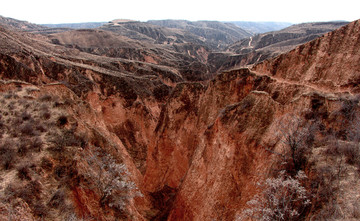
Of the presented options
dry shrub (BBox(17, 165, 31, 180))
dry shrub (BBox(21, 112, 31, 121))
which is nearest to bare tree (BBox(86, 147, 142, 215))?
dry shrub (BBox(17, 165, 31, 180))

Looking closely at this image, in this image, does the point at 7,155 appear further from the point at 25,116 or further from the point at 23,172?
the point at 25,116

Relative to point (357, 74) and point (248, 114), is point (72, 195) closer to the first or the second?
point (248, 114)

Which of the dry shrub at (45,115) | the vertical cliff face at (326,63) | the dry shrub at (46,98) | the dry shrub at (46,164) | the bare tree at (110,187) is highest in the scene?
the vertical cliff face at (326,63)

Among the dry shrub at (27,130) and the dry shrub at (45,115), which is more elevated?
the dry shrub at (45,115)

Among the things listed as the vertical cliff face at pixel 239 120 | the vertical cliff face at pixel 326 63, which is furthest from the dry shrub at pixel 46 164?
the vertical cliff face at pixel 326 63

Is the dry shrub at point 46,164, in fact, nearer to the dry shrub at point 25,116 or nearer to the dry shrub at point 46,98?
the dry shrub at point 25,116

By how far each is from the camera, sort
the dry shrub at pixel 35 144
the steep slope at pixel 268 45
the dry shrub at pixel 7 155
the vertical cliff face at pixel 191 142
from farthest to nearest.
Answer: the steep slope at pixel 268 45, the dry shrub at pixel 35 144, the vertical cliff face at pixel 191 142, the dry shrub at pixel 7 155

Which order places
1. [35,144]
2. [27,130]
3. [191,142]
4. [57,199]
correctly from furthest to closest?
[191,142] → [27,130] → [35,144] → [57,199]

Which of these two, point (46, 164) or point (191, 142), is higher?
point (46, 164)

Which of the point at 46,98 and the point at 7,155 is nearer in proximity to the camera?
the point at 7,155

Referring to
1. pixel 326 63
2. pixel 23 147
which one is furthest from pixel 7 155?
pixel 326 63

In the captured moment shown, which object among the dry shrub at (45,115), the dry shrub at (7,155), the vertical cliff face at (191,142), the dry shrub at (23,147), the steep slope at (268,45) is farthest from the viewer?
the steep slope at (268,45)
